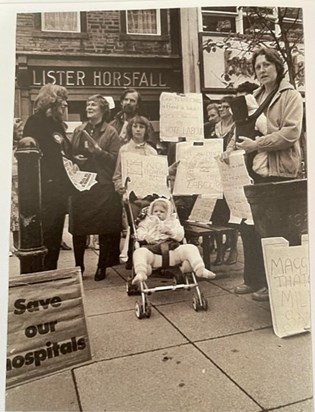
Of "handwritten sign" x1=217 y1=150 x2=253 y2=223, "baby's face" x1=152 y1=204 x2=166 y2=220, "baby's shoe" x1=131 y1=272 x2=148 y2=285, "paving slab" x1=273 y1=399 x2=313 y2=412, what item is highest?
"handwritten sign" x1=217 y1=150 x2=253 y2=223

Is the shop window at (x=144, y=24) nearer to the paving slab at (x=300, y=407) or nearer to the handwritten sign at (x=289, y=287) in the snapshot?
the handwritten sign at (x=289, y=287)

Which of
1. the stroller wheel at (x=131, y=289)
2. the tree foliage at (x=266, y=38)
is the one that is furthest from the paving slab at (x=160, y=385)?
the tree foliage at (x=266, y=38)

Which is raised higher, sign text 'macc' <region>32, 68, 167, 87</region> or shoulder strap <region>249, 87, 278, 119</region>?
sign text 'macc' <region>32, 68, 167, 87</region>

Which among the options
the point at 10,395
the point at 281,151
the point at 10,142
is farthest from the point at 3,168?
the point at 281,151

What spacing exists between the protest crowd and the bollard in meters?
0.01

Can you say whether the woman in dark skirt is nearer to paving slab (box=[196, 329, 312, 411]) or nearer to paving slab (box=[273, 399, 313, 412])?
paving slab (box=[196, 329, 312, 411])

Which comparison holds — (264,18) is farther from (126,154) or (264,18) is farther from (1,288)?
(1,288)

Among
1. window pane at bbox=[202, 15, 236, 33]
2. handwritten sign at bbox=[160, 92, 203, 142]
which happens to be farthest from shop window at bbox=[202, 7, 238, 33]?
handwritten sign at bbox=[160, 92, 203, 142]

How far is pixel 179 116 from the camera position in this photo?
0.67 m

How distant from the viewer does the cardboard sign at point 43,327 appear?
59 centimetres

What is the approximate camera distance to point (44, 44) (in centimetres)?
65

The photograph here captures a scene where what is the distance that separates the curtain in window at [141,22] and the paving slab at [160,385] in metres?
0.53

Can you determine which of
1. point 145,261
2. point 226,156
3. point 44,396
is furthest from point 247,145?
point 44,396

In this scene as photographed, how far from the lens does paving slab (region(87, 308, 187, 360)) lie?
23.8 inches
